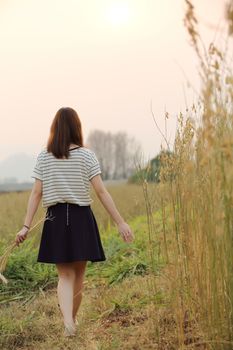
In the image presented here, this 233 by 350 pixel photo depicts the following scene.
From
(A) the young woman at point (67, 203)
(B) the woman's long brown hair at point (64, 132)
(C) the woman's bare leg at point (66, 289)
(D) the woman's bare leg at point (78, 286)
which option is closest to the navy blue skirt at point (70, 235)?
(A) the young woman at point (67, 203)

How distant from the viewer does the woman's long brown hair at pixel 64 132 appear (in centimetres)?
438

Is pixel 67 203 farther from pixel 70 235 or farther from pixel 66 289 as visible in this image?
pixel 66 289

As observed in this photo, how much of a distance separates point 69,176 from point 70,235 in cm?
38

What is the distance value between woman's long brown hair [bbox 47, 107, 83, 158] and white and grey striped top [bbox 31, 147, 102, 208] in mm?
47

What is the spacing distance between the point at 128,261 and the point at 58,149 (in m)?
2.16

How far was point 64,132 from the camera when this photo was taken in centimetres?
441

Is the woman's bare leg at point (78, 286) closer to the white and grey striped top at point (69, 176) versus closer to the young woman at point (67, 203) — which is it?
the young woman at point (67, 203)

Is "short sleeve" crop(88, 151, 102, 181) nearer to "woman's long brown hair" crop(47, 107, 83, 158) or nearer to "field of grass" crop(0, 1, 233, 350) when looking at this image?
"woman's long brown hair" crop(47, 107, 83, 158)

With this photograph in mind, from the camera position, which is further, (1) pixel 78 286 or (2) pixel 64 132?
(1) pixel 78 286

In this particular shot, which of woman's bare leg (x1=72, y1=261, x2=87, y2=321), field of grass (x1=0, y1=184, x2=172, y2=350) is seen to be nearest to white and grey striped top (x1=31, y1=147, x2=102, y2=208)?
field of grass (x1=0, y1=184, x2=172, y2=350)

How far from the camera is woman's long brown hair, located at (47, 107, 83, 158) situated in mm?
4379

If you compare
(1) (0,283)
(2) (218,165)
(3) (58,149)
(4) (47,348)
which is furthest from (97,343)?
(1) (0,283)

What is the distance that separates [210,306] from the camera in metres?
3.15

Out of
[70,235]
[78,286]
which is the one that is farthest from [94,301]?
[70,235]
